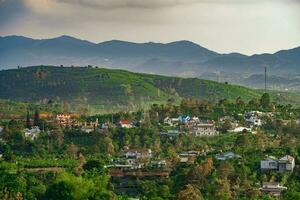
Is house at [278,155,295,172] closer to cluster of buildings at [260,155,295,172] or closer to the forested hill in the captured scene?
cluster of buildings at [260,155,295,172]

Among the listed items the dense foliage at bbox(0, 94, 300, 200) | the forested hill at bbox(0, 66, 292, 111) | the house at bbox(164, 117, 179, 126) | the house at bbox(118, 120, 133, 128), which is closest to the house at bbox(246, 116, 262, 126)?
the dense foliage at bbox(0, 94, 300, 200)

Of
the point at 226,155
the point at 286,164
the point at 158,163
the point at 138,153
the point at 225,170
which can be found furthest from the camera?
the point at 138,153

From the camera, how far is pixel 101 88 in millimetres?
108125

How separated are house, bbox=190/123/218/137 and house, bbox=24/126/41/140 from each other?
1229 cm

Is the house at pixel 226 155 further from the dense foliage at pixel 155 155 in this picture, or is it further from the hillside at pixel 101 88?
the hillside at pixel 101 88

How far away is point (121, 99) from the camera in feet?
327

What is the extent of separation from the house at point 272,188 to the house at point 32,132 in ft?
79.7

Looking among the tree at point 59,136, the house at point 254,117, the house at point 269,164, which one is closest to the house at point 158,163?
the house at point 269,164

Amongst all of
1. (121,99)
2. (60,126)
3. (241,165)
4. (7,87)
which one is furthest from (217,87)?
(241,165)

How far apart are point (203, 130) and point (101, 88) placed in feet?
181

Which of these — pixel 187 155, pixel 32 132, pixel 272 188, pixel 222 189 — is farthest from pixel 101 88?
pixel 222 189

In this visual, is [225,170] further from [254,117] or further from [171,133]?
[254,117]

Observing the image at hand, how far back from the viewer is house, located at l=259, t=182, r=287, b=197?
31931 mm

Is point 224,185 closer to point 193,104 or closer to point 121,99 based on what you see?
point 193,104
